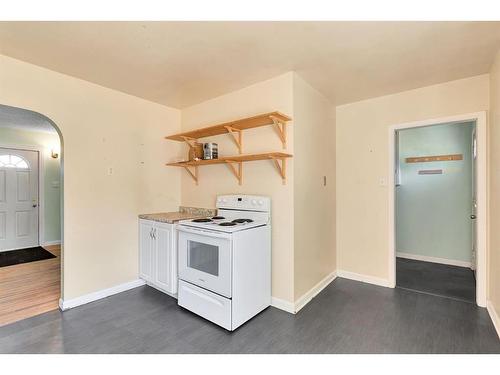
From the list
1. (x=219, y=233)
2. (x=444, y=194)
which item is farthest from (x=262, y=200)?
(x=444, y=194)

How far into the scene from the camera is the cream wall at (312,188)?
2.51 meters

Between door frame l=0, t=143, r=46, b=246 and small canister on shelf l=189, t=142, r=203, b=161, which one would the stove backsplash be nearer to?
small canister on shelf l=189, t=142, r=203, b=161

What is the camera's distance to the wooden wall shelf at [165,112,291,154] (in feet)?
7.72

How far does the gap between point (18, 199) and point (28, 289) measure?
107 inches

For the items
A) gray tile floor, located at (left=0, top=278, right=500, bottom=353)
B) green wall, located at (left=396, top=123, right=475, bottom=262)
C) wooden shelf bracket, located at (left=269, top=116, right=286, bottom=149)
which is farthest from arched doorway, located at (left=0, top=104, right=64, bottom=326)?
green wall, located at (left=396, top=123, right=475, bottom=262)

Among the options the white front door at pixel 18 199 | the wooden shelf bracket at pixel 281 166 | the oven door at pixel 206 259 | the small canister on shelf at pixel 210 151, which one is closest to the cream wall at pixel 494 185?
the wooden shelf bracket at pixel 281 166

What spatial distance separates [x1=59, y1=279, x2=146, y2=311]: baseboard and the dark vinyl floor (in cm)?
313

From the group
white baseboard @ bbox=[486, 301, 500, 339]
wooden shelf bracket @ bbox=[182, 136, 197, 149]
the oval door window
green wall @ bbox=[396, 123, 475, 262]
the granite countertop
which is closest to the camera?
white baseboard @ bbox=[486, 301, 500, 339]

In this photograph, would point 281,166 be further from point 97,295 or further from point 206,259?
point 97,295

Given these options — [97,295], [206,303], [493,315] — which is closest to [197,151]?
[206,303]

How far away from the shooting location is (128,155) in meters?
3.01

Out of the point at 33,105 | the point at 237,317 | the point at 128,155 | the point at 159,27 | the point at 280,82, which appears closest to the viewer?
the point at 159,27
